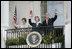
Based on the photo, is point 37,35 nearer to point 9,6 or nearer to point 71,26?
point 71,26

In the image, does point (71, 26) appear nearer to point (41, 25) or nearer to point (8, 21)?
point (41, 25)

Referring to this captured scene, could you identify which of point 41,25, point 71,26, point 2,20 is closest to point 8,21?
point 2,20

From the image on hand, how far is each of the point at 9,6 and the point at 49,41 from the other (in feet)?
10.3

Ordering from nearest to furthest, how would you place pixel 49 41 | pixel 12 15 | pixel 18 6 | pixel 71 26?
pixel 71 26
pixel 49 41
pixel 12 15
pixel 18 6

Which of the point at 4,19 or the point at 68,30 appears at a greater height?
the point at 4,19

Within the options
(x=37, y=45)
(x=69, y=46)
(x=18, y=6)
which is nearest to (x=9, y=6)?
(x=18, y=6)

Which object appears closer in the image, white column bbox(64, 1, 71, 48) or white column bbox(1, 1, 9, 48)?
white column bbox(64, 1, 71, 48)

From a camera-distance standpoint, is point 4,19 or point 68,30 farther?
point 4,19

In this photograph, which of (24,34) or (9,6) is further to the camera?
(9,6)

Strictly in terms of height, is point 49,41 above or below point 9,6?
below

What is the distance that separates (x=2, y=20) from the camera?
16.2 metres

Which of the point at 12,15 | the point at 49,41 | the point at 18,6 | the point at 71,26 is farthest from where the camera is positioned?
the point at 18,6

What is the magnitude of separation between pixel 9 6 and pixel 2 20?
189 cm

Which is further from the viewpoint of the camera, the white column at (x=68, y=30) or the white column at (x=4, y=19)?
the white column at (x=4, y=19)
